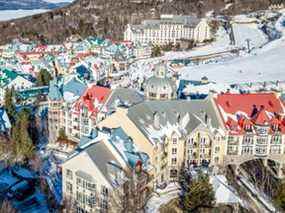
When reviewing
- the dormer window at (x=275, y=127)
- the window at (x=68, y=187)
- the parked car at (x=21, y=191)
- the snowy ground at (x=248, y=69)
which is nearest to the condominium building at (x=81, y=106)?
the parked car at (x=21, y=191)

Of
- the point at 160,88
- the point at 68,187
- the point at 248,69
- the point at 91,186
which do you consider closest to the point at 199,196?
the point at 91,186

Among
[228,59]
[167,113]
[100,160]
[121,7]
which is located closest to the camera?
[100,160]

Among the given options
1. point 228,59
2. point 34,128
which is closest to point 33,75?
point 34,128

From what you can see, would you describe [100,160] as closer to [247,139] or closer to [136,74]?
[247,139]

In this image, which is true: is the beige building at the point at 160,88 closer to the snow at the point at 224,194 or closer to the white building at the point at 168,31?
the snow at the point at 224,194

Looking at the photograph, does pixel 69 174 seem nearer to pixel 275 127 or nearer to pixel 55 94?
pixel 55 94

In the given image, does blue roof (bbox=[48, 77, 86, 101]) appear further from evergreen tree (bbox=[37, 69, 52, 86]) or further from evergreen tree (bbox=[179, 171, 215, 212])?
evergreen tree (bbox=[179, 171, 215, 212])

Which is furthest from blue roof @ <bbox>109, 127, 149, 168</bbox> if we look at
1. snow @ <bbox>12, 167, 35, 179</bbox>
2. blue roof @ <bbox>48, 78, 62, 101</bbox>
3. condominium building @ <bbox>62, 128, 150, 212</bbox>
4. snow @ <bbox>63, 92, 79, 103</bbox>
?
blue roof @ <bbox>48, 78, 62, 101</bbox>
